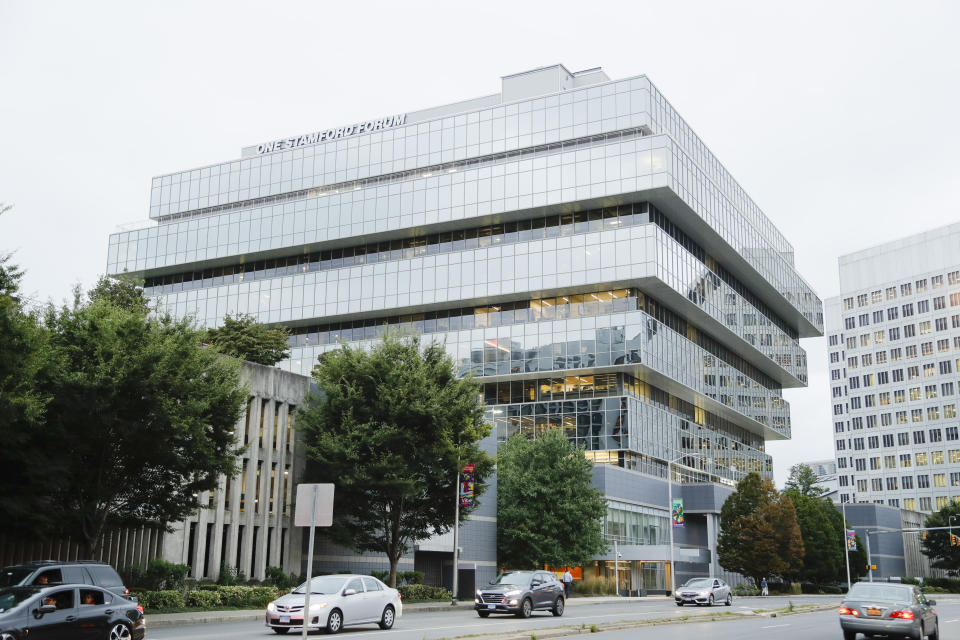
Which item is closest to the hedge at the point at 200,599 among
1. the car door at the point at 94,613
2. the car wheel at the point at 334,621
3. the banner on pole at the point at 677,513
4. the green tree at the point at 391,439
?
the green tree at the point at 391,439

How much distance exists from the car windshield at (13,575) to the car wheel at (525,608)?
59.0 feet

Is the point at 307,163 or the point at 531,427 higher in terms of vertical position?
the point at 307,163

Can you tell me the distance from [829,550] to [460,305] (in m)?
43.0

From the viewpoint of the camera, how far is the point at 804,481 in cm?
15162

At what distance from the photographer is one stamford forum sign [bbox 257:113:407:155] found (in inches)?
3733

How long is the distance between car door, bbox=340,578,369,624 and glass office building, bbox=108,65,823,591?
5078 centimetres

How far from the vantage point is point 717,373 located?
94.4 meters

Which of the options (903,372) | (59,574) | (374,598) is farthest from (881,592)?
(903,372)

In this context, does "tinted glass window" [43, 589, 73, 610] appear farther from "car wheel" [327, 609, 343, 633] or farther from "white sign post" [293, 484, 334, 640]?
"car wheel" [327, 609, 343, 633]

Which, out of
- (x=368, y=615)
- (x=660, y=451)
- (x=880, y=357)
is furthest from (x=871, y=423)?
(x=368, y=615)

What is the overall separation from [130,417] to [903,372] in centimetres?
15312

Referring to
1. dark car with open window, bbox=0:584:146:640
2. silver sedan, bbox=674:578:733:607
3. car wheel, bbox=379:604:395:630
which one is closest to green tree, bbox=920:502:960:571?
silver sedan, bbox=674:578:733:607

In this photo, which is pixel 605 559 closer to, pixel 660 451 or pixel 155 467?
pixel 660 451

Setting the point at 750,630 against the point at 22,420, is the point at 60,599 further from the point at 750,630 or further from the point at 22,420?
the point at 750,630
